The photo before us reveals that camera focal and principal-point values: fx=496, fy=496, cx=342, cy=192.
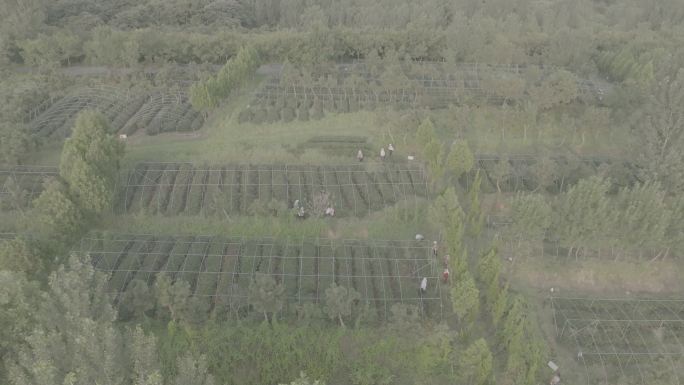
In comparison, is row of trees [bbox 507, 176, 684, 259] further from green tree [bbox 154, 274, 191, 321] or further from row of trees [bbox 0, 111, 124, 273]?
row of trees [bbox 0, 111, 124, 273]

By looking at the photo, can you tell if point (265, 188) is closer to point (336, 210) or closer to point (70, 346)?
point (336, 210)

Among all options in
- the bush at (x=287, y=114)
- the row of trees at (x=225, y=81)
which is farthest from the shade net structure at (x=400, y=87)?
the row of trees at (x=225, y=81)

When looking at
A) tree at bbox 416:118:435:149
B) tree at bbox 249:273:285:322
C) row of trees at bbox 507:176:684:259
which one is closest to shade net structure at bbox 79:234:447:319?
tree at bbox 249:273:285:322

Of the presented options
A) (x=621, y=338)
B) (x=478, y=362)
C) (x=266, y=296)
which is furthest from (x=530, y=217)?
(x=266, y=296)

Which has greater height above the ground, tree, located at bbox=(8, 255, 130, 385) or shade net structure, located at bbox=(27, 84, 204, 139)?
tree, located at bbox=(8, 255, 130, 385)

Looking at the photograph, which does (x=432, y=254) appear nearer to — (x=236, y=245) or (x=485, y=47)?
(x=236, y=245)

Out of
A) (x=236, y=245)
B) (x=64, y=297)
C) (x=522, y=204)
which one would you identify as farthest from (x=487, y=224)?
(x=64, y=297)
